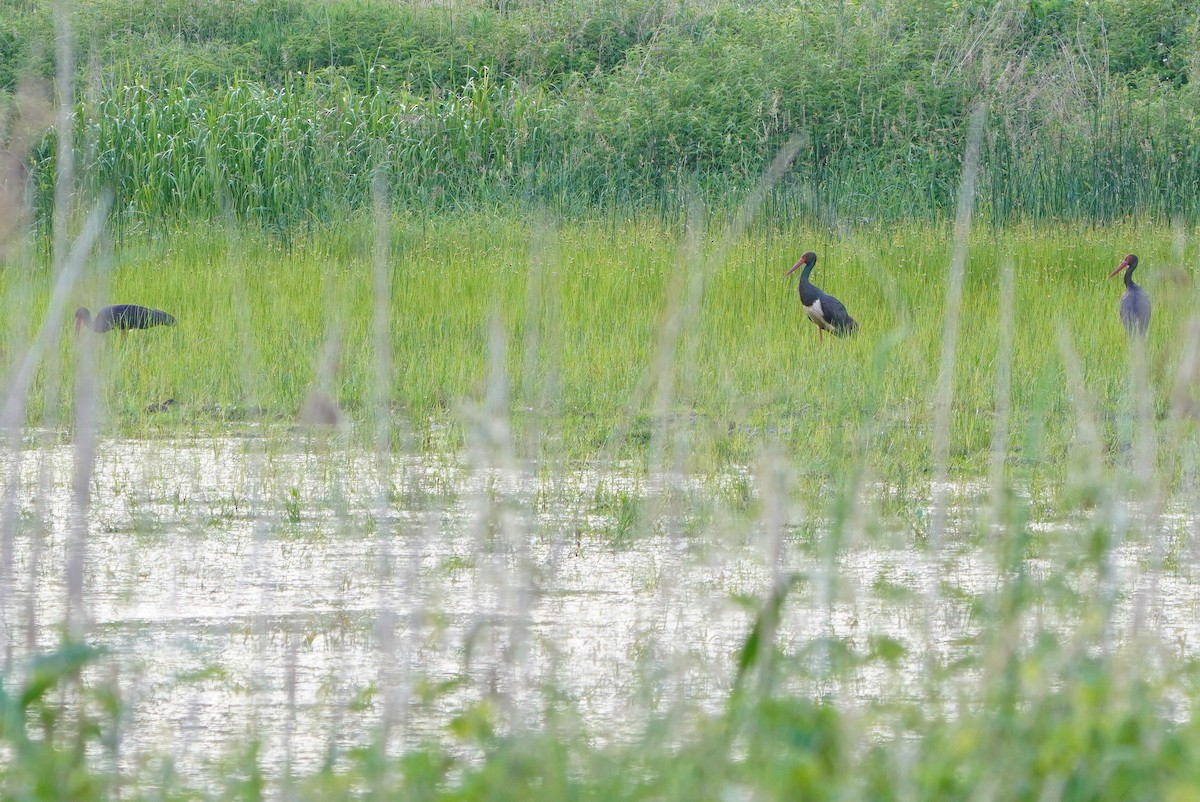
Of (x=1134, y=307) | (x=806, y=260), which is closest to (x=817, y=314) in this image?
(x=806, y=260)

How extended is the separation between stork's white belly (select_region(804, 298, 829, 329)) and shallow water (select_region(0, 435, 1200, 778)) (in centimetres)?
280

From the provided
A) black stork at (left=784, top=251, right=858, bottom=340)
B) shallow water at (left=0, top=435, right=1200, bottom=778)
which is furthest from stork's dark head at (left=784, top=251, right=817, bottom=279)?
shallow water at (left=0, top=435, right=1200, bottom=778)

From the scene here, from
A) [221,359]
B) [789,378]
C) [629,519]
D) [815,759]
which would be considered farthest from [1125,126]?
[815,759]

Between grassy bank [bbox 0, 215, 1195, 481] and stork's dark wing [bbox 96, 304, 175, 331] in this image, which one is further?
stork's dark wing [bbox 96, 304, 175, 331]

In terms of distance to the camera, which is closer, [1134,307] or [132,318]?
[132,318]

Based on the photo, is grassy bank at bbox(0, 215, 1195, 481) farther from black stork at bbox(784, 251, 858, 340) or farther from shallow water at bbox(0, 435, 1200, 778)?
shallow water at bbox(0, 435, 1200, 778)

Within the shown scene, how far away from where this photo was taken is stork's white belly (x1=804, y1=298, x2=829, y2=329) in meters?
7.79

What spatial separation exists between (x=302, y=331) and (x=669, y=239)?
3125 mm

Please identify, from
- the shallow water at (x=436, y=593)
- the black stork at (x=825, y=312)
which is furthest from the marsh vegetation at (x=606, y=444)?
the black stork at (x=825, y=312)

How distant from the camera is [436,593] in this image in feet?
10.2

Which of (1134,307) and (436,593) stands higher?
(1134,307)

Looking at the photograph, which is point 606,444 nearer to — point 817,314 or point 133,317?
point 133,317

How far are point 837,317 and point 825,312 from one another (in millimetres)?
85

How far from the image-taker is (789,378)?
6.46 meters
